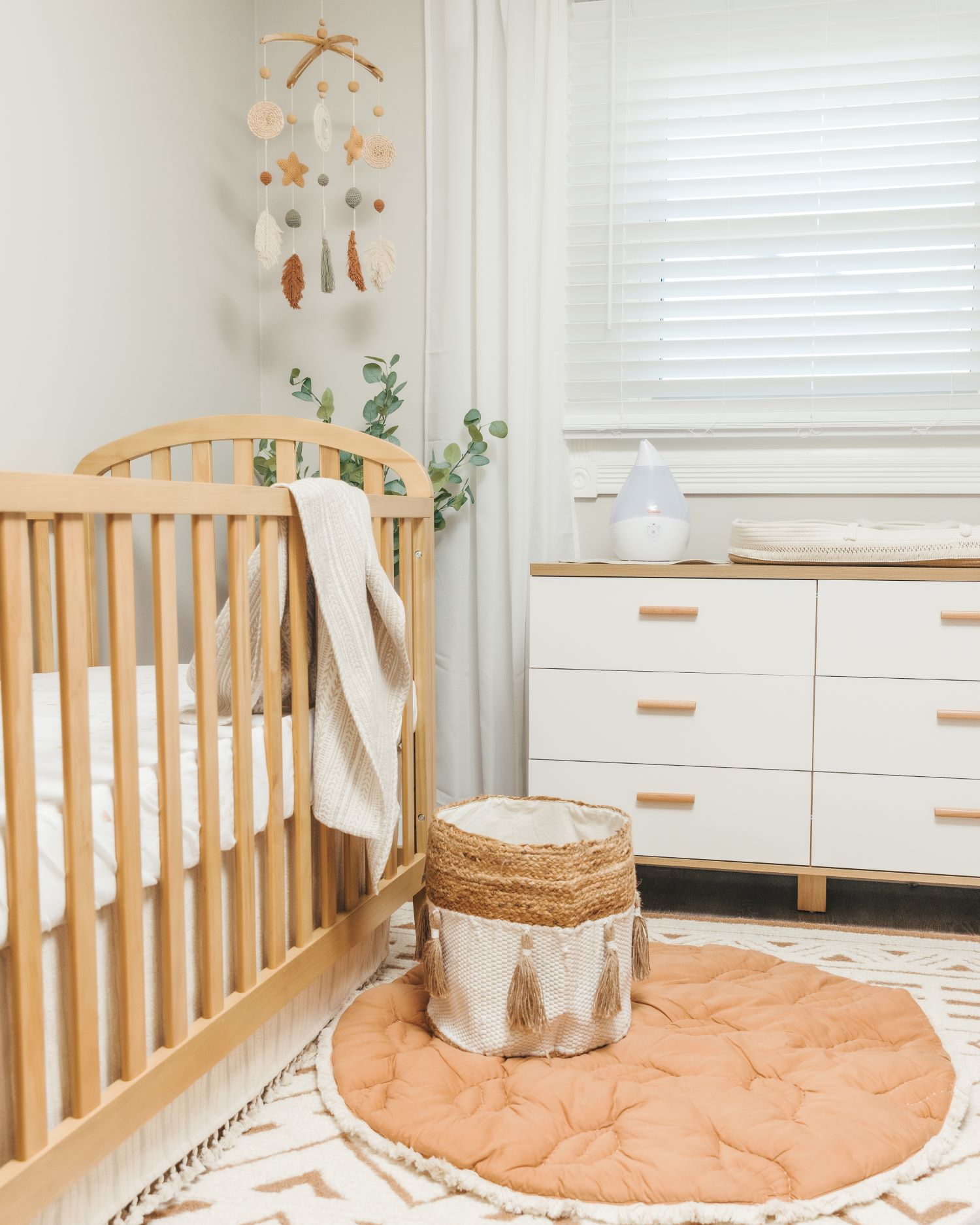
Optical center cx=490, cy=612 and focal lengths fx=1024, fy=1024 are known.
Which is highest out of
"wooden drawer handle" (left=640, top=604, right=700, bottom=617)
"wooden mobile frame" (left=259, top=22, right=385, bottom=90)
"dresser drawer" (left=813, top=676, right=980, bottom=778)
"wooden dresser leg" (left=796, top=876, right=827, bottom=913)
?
"wooden mobile frame" (left=259, top=22, right=385, bottom=90)

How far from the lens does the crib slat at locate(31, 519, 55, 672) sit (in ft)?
5.49

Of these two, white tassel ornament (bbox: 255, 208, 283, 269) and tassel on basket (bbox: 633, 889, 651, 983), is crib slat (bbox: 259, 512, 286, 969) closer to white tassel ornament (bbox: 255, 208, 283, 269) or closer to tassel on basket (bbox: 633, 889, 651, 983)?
tassel on basket (bbox: 633, 889, 651, 983)

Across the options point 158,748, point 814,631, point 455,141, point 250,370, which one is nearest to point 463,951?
point 158,748

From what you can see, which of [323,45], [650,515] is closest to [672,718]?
[650,515]

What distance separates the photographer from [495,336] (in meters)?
2.31

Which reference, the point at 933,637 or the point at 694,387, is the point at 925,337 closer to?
the point at 694,387

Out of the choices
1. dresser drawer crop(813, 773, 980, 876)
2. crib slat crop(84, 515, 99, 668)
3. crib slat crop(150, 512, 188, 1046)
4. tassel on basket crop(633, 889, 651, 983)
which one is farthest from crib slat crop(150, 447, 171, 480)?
dresser drawer crop(813, 773, 980, 876)

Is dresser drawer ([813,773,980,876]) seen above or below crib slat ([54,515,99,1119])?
below

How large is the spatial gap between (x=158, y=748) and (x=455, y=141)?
180 centimetres

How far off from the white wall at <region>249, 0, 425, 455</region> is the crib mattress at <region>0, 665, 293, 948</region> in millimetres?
1204

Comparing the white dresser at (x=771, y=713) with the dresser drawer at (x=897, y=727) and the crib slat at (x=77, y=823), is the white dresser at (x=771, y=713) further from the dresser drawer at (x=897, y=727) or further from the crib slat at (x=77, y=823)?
the crib slat at (x=77, y=823)

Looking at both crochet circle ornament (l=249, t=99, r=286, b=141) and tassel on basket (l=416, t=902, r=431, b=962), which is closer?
tassel on basket (l=416, t=902, r=431, b=962)

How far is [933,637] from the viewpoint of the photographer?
72.4 inches

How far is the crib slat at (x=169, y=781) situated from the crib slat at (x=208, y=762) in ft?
0.18
